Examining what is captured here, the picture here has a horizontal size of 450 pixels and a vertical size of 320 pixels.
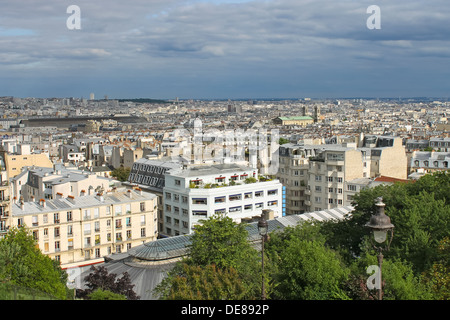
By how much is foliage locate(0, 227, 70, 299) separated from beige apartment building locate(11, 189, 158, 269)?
1146 cm

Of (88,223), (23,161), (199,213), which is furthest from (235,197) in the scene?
(23,161)

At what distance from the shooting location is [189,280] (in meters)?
17.9

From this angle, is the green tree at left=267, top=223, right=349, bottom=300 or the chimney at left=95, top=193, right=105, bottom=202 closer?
the green tree at left=267, top=223, right=349, bottom=300

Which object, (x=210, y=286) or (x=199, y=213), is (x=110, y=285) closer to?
(x=210, y=286)

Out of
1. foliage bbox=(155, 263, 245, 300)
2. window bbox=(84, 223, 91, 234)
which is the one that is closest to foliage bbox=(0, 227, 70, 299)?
foliage bbox=(155, 263, 245, 300)

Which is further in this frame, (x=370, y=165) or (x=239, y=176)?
(x=370, y=165)

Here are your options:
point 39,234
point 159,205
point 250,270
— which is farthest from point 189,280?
point 159,205

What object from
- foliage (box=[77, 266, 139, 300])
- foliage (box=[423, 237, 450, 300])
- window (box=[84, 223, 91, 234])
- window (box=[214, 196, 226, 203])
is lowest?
window (box=[84, 223, 91, 234])

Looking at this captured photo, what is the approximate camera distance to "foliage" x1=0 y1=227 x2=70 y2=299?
20.6m

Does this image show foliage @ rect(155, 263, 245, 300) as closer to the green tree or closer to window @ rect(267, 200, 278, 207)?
the green tree

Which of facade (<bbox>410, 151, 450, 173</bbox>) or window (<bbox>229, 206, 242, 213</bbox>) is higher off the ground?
facade (<bbox>410, 151, 450, 173</bbox>)

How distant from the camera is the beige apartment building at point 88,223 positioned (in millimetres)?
34938
